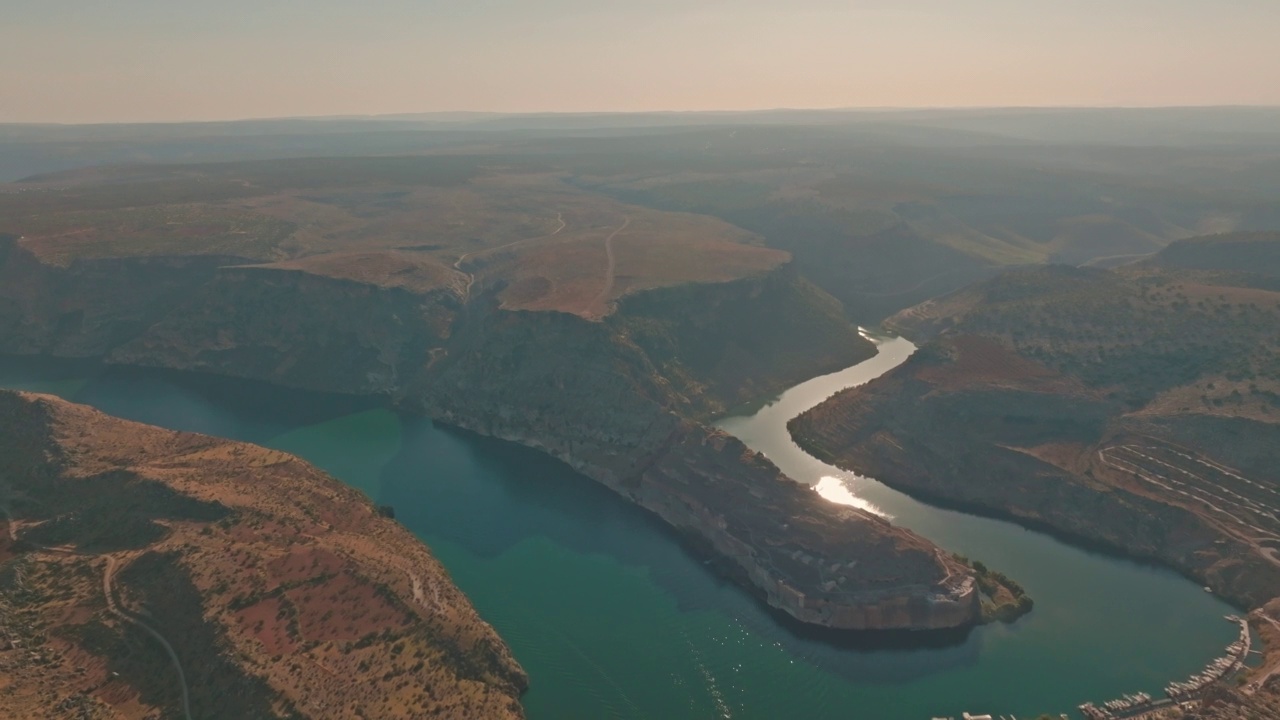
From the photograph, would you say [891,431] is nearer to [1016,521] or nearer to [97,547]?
[1016,521]

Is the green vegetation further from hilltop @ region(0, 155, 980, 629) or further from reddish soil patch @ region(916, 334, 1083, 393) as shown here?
reddish soil patch @ region(916, 334, 1083, 393)

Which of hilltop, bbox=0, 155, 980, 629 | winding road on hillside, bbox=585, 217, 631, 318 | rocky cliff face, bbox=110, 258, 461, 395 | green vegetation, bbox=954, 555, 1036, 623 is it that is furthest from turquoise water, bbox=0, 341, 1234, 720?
winding road on hillside, bbox=585, 217, 631, 318

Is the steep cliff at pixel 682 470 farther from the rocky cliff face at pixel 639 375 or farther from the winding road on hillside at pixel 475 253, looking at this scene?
the winding road on hillside at pixel 475 253

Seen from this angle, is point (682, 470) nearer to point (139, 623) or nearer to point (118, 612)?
point (139, 623)

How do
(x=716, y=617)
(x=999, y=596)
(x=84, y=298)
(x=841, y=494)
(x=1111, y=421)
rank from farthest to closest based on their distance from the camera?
(x=84, y=298) → (x=1111, y=421) → (x=841, y=494) → (x=999, y=596) → (x=716, y=617)

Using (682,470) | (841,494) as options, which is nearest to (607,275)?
(682,470)

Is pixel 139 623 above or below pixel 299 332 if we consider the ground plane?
above
